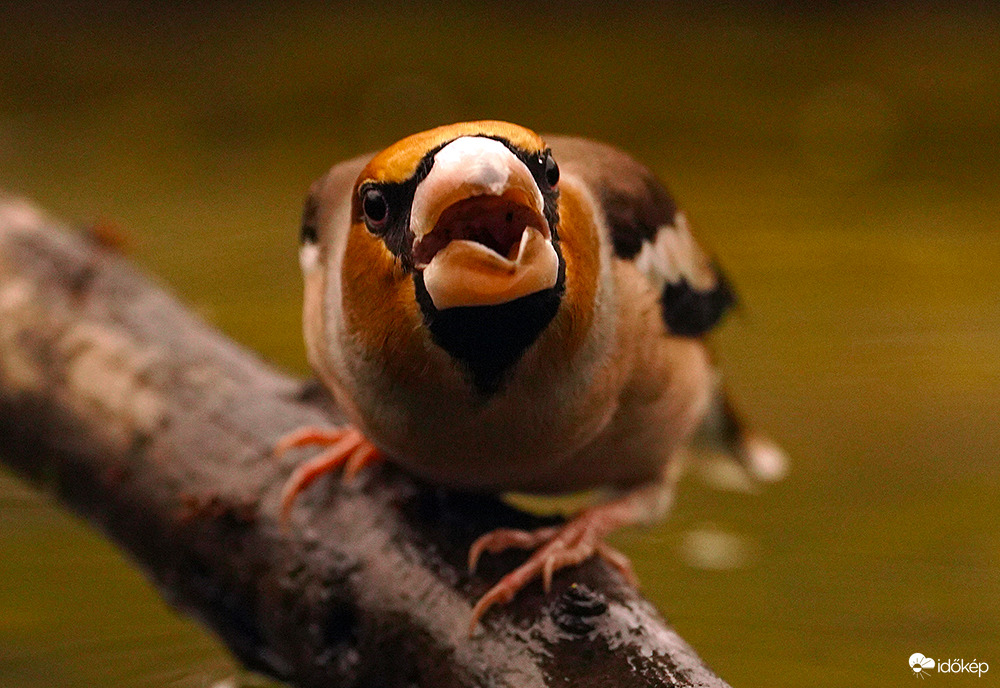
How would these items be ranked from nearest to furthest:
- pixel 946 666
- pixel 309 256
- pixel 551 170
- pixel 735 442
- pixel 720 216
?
pixel 551 170, pixel 309 256, pixel 946 666, pixel 735 442, pixel 720 216

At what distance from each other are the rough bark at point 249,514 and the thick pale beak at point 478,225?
520 millimetres

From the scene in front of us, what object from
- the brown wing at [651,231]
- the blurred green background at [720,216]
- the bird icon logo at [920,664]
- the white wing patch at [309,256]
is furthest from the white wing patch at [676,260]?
the bird icon logo at [920,664]

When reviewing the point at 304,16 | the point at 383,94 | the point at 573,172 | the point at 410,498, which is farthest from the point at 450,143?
the point at 304,16

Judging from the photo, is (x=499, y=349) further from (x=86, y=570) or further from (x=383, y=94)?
(x=383, y=94)

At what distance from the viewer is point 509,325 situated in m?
1.61

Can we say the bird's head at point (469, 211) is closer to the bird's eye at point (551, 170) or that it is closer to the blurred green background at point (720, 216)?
the bird's eye at point (551, 170)

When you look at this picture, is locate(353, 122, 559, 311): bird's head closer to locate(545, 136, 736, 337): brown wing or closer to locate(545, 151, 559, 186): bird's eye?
locate(545, 151, 559, 186): bird's eye

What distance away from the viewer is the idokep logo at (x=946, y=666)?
87.9 inches

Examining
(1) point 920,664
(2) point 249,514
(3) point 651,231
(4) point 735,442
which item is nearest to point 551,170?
(3) point 651,231

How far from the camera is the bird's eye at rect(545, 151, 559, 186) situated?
62.4 inches

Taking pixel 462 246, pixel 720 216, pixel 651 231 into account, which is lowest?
pixel 462 246

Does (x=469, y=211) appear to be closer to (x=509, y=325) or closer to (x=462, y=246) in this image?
(x=462, y=246)

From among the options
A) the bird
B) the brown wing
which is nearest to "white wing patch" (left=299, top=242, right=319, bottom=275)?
the bird

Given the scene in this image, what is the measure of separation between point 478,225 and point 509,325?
138 millimetres
